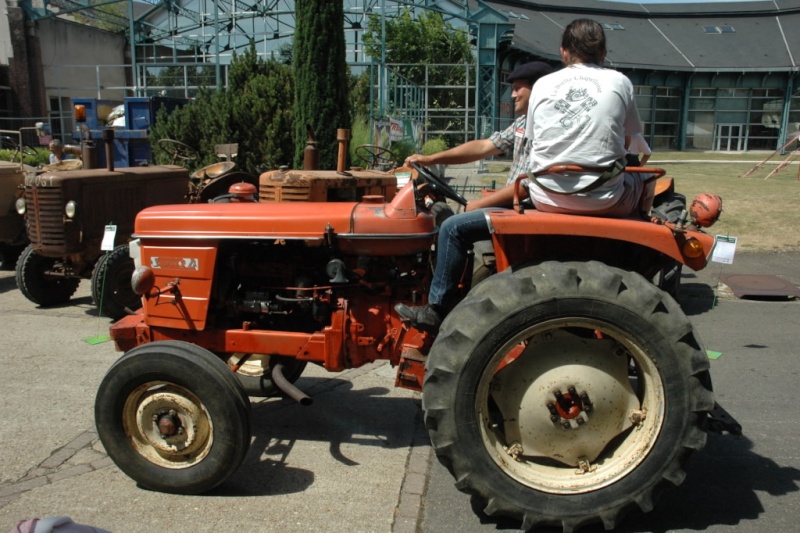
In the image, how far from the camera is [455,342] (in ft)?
9.91

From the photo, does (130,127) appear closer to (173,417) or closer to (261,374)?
(261,374)

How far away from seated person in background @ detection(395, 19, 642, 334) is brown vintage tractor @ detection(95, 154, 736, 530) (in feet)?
0.45

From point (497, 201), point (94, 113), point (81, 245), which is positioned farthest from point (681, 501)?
point (94, 113)

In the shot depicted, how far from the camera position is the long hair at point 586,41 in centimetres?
324

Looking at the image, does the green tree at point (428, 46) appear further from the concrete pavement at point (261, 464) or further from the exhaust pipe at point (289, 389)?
the exhaust pipe at point (289, 389)

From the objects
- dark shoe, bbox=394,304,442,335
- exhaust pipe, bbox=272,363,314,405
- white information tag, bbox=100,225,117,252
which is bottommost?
exhaust pipe, bbox=272,363,314,405

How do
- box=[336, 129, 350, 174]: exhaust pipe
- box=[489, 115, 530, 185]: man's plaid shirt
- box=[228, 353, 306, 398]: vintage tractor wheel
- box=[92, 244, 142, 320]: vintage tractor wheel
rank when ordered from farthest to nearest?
box=[92, 244, 142, 320]: vintage tractor wheel
box=[336, 129, 350, 174]: exhaust pipe
box=[228, 353, 306, 398]: vintage tractor wheel
box=[489, 115, 530, 185]: man's plaid shirt

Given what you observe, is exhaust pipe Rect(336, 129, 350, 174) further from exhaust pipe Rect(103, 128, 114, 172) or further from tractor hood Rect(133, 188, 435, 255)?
exhaust pipe Rect(103, 128, 114, 172)

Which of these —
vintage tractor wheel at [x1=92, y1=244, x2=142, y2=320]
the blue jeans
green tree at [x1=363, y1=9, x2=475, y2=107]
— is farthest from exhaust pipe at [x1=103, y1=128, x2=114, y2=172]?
green tree at [x1=363, y1=9, x2=475, y2=107]

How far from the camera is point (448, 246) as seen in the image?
3393 mm

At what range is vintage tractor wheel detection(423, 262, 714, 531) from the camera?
2.95 meters

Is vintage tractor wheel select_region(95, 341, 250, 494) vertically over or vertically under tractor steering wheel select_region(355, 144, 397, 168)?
under

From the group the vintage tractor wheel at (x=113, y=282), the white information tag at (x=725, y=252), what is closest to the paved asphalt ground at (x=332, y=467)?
the white information tag at (x=725, y=252)

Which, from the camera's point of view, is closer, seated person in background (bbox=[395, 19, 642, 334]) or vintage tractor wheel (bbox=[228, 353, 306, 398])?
seated person in background (bbox=[395, 19, 642, 334])
